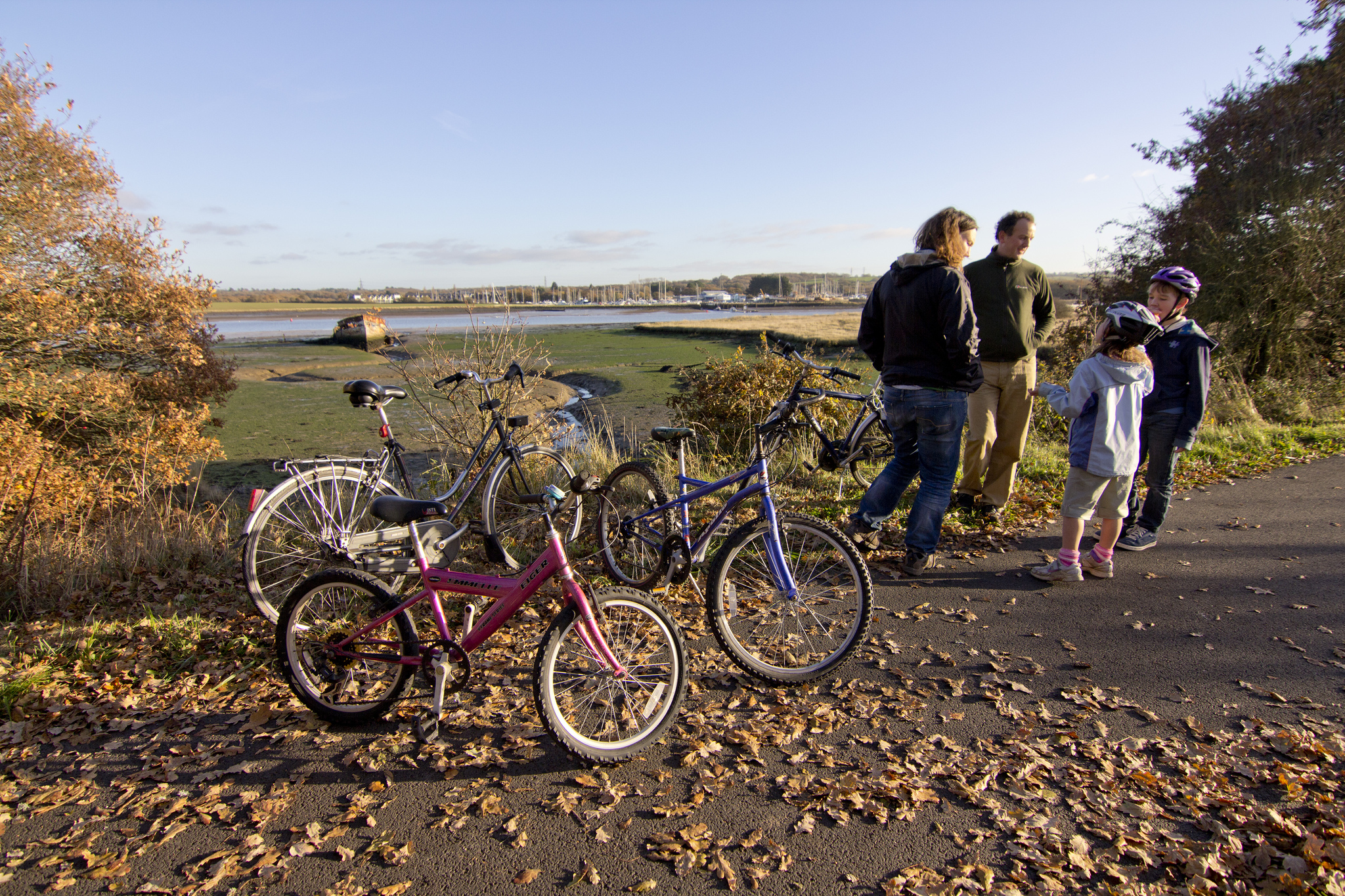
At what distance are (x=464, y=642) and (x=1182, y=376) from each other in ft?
18.9

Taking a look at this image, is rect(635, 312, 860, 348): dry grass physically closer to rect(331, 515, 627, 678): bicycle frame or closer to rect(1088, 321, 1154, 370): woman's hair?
rect(1088, 321, 1154, 370): woman's hair

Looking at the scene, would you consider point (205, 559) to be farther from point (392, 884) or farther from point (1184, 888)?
point (1184, 888)

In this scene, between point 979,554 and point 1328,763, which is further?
point 979,554

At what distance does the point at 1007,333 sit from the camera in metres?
5.84

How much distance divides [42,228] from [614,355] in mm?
22868

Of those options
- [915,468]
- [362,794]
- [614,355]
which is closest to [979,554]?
[915,468]

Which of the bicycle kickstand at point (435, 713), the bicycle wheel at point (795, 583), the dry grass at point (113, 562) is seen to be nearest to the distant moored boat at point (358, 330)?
the dry grass at point (113, 562)

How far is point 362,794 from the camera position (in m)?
3.04

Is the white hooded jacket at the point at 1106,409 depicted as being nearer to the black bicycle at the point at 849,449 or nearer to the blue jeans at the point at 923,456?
the blue jeans at the point at 923,456

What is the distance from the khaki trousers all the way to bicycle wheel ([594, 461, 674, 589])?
2.99 m

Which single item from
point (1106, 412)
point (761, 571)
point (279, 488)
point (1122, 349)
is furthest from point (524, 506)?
point (1122, 349)

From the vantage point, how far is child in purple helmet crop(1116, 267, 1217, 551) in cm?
533

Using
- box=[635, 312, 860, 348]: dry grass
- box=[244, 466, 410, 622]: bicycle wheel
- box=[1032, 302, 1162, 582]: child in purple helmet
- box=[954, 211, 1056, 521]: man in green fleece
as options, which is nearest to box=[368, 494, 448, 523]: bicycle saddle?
box=[244, 466, 410, 622]: bicycle wheel

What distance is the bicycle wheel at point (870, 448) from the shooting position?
8219mm
